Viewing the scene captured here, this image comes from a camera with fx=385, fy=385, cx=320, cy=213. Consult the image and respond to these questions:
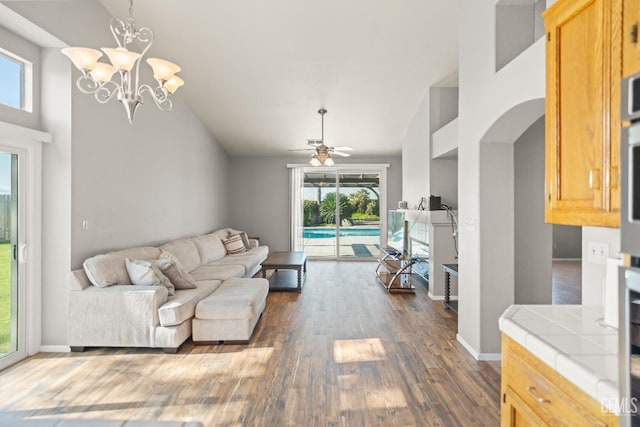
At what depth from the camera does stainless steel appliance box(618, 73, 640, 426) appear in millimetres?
1000

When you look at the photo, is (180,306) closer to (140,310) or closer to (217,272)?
(140,310)

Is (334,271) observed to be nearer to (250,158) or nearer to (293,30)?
(250,158)

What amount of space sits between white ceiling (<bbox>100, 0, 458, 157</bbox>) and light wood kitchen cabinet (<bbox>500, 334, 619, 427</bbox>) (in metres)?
3.71

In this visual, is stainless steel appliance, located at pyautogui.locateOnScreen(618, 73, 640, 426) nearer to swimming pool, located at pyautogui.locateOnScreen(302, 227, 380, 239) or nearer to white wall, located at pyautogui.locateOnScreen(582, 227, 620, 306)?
white wall, located at pyautogui.locateOnScreen(582, 227, 620, 306)

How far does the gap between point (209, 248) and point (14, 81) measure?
3740mm

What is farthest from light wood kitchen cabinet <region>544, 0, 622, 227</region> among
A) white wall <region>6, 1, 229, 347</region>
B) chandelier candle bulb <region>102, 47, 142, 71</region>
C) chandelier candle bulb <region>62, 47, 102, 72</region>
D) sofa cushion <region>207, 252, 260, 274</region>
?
sofa cushion <region>207, 252, 260, 274</region>

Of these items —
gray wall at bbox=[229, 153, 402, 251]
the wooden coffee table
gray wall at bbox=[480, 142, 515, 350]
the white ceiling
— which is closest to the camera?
gray wall at bbox=[480, 142, 515, 350]

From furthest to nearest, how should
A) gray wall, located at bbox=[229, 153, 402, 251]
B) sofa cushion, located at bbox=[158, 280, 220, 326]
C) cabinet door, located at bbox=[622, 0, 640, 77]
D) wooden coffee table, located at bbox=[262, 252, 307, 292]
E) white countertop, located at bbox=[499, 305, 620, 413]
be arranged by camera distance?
gray wall, located at bbox=[229, 153, 402, 251] < wooden coffee table, located at bbox=[262, 252, 307, 292] < sofa cushion, located at bbox=[158, 280, 220, 326] < cabinet door, located at bbox=[622, 0, 640, 77] < white countertop, located at bbox=[499, 305, 620, 413]

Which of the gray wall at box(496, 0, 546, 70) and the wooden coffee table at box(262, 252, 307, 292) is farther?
the wooden coffee table at box(262, 252, 307, 292)

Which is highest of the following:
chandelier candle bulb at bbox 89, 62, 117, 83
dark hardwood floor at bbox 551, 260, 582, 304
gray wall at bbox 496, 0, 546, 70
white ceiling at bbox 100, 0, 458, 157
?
white ceiling at bbox 100, 0, 458, 157

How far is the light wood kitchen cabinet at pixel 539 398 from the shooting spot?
118cm

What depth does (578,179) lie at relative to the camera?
5.16ft

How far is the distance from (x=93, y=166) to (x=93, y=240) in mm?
742

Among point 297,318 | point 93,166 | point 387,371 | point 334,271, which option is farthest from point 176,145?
point 387,371
